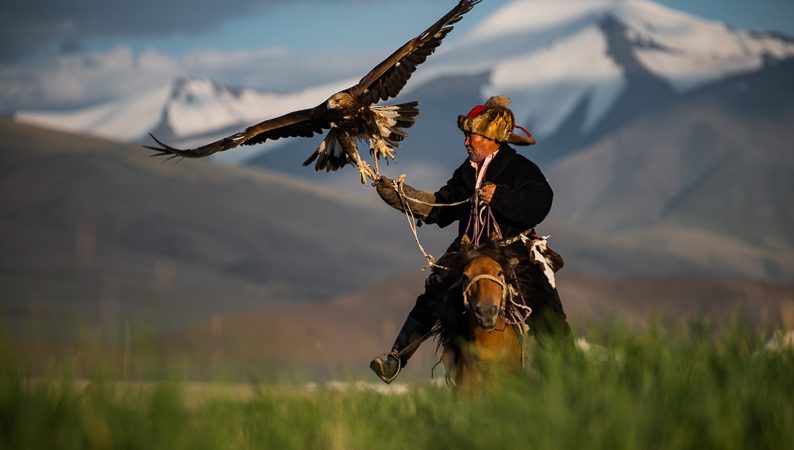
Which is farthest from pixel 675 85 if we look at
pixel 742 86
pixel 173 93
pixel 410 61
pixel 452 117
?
pixel 410 61

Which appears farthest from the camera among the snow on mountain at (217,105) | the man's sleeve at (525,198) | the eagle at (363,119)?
the snow on mountain at (217,105)

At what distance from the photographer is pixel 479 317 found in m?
6.56

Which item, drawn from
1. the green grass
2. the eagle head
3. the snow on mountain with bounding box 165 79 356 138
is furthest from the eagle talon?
the snow on mountain with bounding box 165 79 356 138

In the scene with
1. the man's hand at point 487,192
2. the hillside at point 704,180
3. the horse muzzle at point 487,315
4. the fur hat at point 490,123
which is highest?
the fur hat at point 490,123

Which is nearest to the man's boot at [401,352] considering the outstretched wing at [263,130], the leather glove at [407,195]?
the leather glove at [407,195]

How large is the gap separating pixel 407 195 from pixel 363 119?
2.07 feet

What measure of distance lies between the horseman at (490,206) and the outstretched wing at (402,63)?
65cm

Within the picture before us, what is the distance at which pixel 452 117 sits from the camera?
151 metres

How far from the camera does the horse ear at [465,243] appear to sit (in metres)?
7.34

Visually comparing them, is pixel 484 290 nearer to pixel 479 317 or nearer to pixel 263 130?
pixel 479 317

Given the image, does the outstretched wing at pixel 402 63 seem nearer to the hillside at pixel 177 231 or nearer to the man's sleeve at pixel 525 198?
the man's sleeve at pixel 525 198

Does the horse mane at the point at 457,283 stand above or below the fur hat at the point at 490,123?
below

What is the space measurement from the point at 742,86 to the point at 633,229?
2777 cm

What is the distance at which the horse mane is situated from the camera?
279 inches
